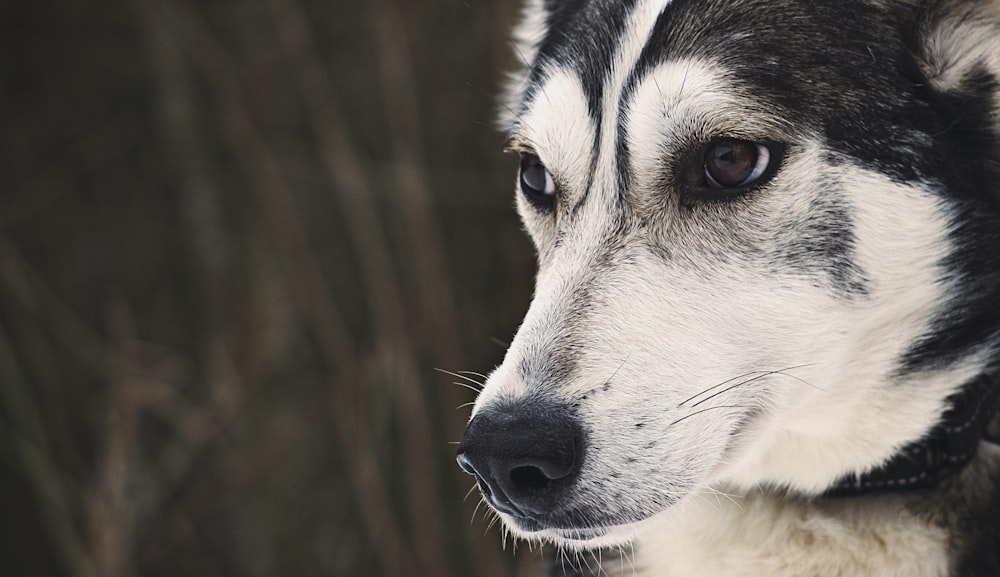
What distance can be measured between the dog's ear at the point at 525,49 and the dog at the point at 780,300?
20.2 inches

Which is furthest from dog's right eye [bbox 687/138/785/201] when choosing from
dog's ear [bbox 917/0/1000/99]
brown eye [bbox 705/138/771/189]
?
dog's ear [bbox 917/0/1000/99]

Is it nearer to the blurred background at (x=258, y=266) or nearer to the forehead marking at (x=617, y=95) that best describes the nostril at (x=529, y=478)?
the forehead marking at (x=617, y=95)

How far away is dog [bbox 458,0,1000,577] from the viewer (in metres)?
1.67

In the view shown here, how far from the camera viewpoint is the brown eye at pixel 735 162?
1750mm

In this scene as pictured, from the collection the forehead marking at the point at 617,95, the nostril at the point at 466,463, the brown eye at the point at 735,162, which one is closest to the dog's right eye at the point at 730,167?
the brown eye at the point at 735,162

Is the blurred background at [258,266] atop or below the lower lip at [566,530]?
below

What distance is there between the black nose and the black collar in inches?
24.2

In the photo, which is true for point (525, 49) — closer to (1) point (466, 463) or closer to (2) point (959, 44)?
(2) point (959, 44)

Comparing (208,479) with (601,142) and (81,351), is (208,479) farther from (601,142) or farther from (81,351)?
(601,142)

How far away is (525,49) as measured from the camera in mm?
2549

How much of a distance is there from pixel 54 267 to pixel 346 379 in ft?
5.59

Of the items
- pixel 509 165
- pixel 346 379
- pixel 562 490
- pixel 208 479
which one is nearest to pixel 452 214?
pixel 509 165

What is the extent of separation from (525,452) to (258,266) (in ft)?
11.0

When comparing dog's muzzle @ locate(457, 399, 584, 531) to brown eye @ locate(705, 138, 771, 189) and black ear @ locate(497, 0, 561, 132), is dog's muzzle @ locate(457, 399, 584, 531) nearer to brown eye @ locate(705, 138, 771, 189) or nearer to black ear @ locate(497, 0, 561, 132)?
brown eye @ locate(705, 138, 771, 189)
